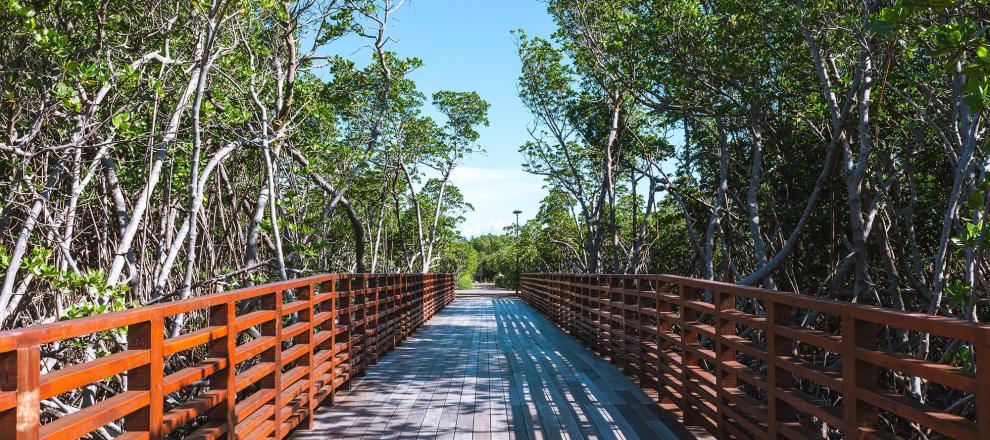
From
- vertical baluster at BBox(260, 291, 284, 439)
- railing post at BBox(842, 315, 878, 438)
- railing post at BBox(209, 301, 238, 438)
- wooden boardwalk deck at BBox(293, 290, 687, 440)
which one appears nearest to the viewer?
railing post at BBox(842, 315, 878, 438)

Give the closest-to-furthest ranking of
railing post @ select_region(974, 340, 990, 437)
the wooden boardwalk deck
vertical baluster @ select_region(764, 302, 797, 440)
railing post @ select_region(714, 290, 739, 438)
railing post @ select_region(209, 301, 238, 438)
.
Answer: railing post @ select_region(974, 340, 990, 437) < railing post @ select_region(209, 301, 238, 438) < vertical baluster @ select_region(764, 302, 797, 440) < railing post @ select_region(714, 290, 739, 438) < the wooden boardwalk deck

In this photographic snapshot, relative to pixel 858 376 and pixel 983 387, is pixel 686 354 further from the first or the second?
pixel 983 387

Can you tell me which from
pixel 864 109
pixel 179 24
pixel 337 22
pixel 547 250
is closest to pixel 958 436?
pixel 864 109

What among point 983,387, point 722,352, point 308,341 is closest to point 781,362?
point 722,352

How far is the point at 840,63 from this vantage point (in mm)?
8703

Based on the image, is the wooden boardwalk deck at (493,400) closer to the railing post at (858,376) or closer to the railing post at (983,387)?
the railing post at (858,376)

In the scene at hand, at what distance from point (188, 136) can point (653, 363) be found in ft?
18.9

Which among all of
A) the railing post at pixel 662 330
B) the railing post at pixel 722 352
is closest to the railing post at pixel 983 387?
the railing post at pixel 722 352

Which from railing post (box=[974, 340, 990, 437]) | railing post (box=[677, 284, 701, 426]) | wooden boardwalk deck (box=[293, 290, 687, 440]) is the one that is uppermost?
railing post (box=[974, 340, 990, 437])

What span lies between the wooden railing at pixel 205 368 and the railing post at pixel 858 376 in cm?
254

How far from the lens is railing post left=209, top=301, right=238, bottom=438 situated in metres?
3.01

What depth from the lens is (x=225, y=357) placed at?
3.05m

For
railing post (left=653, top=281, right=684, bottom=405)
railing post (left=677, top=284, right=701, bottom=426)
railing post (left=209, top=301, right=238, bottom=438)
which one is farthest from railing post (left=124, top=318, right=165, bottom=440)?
railing post (left=653, top=281, right=684, bottom=405)

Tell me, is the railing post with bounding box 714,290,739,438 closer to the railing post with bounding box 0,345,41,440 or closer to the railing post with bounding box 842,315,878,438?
the railing post with bounding box 842,315,878,438
